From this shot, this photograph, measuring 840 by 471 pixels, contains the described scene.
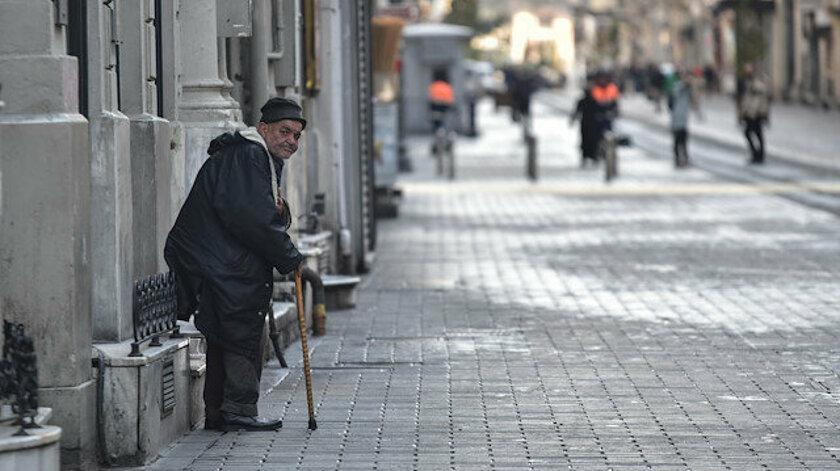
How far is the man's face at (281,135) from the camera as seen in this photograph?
33.7ft

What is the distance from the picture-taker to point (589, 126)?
40.7 metres

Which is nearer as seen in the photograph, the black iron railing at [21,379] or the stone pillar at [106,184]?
the black iron railing at [21,379]

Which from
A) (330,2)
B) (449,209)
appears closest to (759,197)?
(449,209)

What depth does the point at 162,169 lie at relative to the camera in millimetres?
10430

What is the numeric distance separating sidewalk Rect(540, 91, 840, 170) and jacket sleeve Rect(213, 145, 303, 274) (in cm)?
2846

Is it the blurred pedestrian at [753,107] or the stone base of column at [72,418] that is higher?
the blurred pedestrian at [753,107]

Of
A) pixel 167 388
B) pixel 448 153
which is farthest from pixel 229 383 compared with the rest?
pixel 448 153

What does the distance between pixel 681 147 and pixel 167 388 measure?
103ft

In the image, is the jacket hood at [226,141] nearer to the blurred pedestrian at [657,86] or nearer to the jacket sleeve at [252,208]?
the jacket sleeve at [252,208]

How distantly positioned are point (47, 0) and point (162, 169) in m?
1.87

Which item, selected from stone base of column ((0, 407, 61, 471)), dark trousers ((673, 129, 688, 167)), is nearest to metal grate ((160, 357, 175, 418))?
stone base of column ((0, 407, 61, 471))

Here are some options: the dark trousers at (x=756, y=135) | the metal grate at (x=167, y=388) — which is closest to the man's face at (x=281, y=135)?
the metal grate at (x=167, y=388)

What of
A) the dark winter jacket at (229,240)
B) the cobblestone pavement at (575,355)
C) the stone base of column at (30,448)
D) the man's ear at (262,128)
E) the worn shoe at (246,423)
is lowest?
the cobblestone pavement at (575,355)

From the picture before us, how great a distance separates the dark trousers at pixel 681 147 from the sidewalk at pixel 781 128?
71.9 inches
